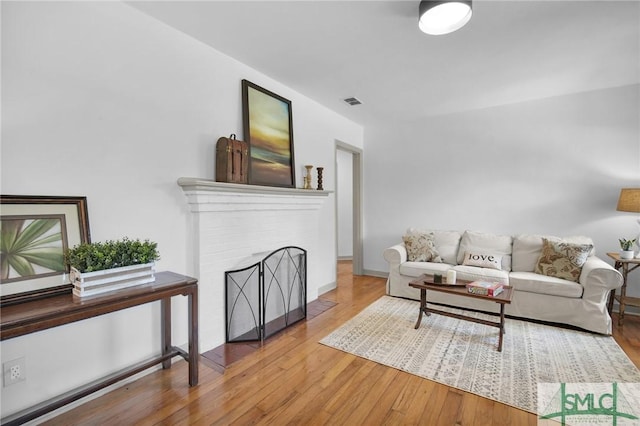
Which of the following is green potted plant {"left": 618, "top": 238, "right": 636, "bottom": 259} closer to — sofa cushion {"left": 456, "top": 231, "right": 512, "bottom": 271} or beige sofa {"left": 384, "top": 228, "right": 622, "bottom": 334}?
beige sofa {"left": 384, "top": 228, "right": 622, "bottom": 334}

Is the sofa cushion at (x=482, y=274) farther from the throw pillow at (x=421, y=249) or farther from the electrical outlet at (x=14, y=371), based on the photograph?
the electrical outlet at (x=14, y=371)

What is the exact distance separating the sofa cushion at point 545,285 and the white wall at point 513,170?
105 cm

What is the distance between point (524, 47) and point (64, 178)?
3571 millimetres

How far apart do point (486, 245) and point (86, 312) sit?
407 centimetres

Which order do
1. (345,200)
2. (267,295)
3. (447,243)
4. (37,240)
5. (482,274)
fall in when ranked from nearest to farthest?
1. (37,240)
2. (267,295)
3. (482,274)
4. (447,243)
5. (345,200)

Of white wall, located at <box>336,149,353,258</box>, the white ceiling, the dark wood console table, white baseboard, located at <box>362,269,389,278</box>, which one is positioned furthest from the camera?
white wall, located at <box>336,149,353,258</box>

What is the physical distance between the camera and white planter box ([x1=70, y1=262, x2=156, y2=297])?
160cm

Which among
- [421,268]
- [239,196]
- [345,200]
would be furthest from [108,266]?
[345,200]

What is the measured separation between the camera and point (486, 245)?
3852mm

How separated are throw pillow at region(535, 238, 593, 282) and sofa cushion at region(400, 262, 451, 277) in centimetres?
99

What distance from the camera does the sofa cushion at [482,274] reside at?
3.27 meters

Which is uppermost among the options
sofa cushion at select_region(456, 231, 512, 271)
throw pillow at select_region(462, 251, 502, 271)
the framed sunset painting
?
the framed sunset painting

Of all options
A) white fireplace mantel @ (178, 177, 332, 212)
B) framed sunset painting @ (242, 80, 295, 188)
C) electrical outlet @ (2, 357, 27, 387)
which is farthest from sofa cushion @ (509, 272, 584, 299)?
electrical outlet @ (2, 357, 27, 387)

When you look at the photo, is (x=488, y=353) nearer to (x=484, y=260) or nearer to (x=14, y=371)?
(x=484, y=260)
